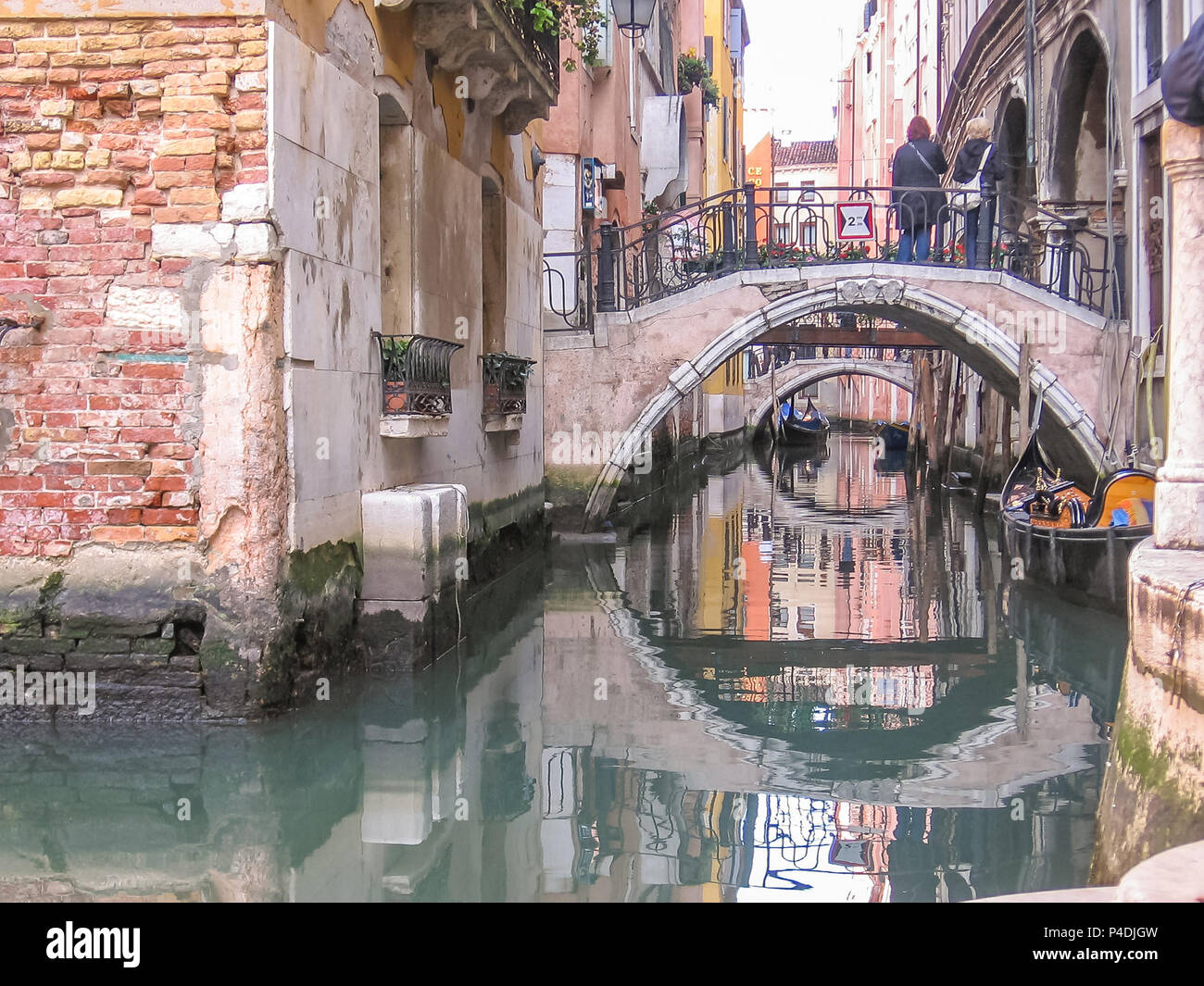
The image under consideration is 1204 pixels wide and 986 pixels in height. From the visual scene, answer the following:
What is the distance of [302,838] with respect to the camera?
3.86 metres

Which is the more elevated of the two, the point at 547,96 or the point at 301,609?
the point at 547,96

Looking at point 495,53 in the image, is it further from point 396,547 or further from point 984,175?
point 984,175

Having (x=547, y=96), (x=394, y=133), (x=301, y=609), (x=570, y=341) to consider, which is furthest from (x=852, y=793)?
(x=570, y=341)

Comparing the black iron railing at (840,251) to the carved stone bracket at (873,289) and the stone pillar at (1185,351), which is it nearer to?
the carved stone bracket at (873,289)

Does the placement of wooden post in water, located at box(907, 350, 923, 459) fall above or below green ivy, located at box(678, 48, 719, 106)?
below

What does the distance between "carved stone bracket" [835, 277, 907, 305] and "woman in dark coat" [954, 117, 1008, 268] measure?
0.58 m

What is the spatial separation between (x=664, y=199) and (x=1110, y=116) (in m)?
7.36

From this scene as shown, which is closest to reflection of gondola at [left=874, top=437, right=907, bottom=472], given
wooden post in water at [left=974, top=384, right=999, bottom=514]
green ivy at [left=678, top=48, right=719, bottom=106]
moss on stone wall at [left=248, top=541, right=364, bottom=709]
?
green ivy at [left=678, top=48, right=719, bottom=106]

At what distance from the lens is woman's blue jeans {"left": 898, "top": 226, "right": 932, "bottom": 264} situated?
36.5 ft

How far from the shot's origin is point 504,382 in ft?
28.2

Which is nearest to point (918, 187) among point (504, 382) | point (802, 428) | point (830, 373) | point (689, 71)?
point (504, 382)

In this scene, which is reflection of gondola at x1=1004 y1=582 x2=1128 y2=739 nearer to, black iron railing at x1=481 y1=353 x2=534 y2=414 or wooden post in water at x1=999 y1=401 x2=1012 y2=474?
black iron railing at x1=481 y1=353 x2=534 y2=414

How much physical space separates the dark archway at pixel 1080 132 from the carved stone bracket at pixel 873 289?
2.56 m
